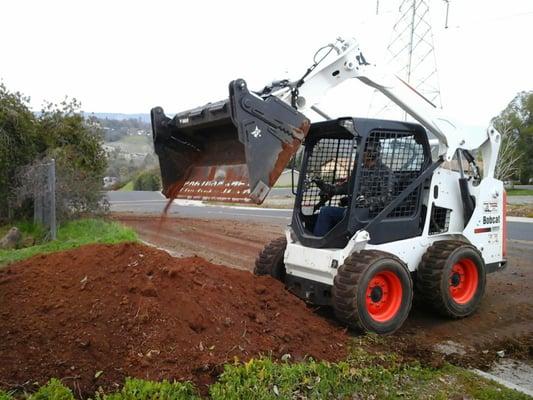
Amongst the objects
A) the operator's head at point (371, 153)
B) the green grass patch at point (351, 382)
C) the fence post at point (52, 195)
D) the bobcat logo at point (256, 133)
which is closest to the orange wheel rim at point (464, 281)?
the operator's head at point (371, 153)

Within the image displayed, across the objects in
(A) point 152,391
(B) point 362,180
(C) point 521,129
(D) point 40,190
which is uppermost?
(C) point 521,129

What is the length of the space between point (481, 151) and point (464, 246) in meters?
1.64

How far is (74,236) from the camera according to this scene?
1106 centimetres

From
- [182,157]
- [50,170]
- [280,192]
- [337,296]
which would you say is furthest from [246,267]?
[280,192]

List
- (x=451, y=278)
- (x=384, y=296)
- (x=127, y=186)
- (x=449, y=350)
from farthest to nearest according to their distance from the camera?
1. (x=127, y=186)
2. (x=451, y=278)
3. (x=384, y=296)
4. (x=449, y=350)

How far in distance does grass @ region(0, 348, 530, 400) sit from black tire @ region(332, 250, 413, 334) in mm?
512

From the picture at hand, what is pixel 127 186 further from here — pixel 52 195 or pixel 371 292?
pixel 371 292

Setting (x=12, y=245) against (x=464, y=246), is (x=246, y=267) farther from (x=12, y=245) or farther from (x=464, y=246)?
(x=12, y=245)

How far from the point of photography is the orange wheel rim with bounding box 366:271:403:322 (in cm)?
532

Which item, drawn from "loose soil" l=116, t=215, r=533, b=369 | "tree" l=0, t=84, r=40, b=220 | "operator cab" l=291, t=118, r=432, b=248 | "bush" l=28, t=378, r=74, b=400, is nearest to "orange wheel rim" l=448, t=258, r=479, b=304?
"loose soil" l=116, t=215, r=533, b=369

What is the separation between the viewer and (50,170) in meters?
10.8

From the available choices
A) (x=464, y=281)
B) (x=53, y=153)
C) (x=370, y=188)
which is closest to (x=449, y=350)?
(x=464, y=281)

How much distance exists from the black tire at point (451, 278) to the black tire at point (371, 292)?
1.56ft

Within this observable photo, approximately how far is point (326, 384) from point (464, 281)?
119 inches
